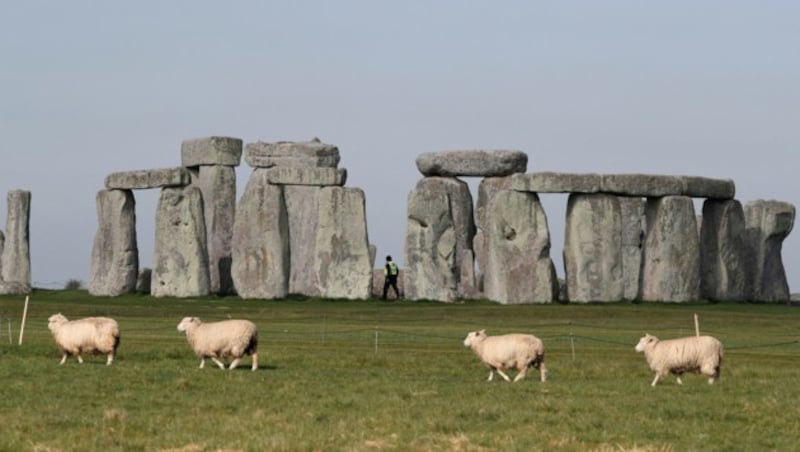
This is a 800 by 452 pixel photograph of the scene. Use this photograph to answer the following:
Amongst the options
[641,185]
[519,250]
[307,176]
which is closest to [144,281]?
[307,176]

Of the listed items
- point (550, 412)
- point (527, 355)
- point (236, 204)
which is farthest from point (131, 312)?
point (550, 412)

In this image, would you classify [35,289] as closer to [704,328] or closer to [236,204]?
[236,204]

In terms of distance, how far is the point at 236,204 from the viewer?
199 ft

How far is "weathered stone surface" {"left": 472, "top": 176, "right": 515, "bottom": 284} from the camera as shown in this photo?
61.8m

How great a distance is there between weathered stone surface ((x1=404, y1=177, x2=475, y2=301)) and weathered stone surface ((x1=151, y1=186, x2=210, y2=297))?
6.74m

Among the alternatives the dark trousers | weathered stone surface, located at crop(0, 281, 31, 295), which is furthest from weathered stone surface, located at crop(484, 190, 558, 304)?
weathered stone surface, located at crop(0, 281, 31, 295)

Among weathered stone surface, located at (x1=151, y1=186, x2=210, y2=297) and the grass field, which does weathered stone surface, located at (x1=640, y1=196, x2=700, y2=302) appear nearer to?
weathered stone surface, located at (x1=151, y1=186, x2=210, y2=297)

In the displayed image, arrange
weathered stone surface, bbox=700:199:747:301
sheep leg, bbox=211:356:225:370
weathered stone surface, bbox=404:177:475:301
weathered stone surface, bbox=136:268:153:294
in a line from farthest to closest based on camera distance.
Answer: weathered stone surface, bbox=136:268:153:294
weathered stone surface, bbox=700:199:747:301
weathered stone surface, bbox=404:177:475:301
sheep leg, bbox=211:356:225:370

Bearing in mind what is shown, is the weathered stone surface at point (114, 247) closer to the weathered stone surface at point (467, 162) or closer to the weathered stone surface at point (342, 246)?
the weathered stone surface at point (342, 246)

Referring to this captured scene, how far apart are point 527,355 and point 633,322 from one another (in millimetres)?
19917

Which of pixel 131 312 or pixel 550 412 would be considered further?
pixel 131 312

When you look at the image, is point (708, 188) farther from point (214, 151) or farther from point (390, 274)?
point (214, 151)

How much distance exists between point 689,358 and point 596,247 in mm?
29147

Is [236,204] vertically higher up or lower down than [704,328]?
higher up
